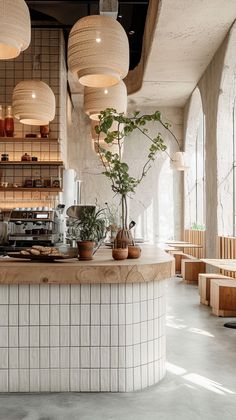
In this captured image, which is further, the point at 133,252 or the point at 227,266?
the point at 227,266

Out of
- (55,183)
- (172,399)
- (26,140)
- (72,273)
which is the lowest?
(172,399)

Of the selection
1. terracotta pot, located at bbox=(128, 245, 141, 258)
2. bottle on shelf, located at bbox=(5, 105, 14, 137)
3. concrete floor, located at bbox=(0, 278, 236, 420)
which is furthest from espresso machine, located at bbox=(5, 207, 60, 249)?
bottle on shelf, located at bbox=(5, 105, 14, 137)

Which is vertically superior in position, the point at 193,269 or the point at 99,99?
the point at 99,99

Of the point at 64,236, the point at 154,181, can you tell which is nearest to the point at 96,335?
the point at 64,236

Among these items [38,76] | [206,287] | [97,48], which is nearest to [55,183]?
[38,76]

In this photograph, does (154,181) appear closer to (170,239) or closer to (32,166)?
(170,239)

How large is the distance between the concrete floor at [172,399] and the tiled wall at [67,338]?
0.10m

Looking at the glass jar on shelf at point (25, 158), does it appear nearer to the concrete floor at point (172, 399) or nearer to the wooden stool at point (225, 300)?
the wooden stool at point (225, 300)

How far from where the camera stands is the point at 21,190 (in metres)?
8.20

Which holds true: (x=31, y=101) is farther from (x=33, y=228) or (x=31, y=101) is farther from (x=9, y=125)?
(x=9, y=125)

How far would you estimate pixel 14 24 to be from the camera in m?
3.19

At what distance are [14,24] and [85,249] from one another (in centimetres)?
149

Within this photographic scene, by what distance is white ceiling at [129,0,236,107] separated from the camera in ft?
21.4

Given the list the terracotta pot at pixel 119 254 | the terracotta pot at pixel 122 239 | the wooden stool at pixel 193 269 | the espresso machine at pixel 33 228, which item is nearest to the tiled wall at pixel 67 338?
the terracotta pot at pixel 119 254
